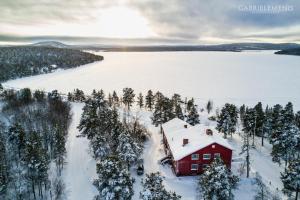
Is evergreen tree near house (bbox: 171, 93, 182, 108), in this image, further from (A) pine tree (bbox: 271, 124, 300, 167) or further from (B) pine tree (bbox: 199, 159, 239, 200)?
(B) pine tree (bbox: 199, 159, 239, 200)

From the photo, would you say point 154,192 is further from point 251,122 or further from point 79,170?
point 251,122

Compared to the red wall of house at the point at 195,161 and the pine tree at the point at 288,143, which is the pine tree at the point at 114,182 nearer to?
the red wall of house at the point at 195,161

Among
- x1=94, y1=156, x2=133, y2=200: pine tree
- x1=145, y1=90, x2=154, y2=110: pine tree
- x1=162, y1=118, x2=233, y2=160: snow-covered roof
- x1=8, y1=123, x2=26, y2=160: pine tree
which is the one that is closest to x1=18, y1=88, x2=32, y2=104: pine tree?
x1=145, y1=90, x2=154, y2=110: pine tree

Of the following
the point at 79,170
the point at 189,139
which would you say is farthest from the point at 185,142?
the point at 79,170

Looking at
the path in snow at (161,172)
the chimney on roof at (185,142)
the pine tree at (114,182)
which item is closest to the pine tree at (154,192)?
the pine tree at (114,182)

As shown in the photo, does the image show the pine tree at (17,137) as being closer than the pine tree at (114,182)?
No

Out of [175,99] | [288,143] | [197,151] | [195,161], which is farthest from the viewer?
[175,99]

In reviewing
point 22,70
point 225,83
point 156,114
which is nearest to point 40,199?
point 156,114
